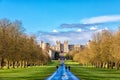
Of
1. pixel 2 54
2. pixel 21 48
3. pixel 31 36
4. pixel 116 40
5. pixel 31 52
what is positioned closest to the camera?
pixel 2 54

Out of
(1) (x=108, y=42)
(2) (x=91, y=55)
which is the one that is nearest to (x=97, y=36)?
(2) (x=91, y=55)

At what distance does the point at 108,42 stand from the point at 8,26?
107 ft

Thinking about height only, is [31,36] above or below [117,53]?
above

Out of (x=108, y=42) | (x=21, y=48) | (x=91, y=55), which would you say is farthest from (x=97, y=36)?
(x=21, y=48)

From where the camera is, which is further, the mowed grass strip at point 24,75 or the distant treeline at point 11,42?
the distant treeline at point 11,42

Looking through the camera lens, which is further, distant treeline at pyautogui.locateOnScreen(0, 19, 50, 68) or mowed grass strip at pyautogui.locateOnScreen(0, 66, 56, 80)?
distant treeline at pyautogui.locateOnScreen(0, 19, 50, 68)

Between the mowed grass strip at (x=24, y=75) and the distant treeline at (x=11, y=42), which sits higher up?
the distant treeline at (x=11, y=42)

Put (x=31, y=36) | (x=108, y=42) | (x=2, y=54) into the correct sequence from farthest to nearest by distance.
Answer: (x=31, y=36) → (x=108, y=42) → (x=2, y=54)

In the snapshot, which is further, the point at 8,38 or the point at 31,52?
the point at 31,52

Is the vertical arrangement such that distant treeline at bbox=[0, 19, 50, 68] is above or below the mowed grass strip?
above

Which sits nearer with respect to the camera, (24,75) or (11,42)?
(24,75)

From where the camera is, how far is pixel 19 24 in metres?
106

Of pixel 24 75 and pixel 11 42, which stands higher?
pixel 11 42

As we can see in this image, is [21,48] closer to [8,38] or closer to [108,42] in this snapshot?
[8,38]
